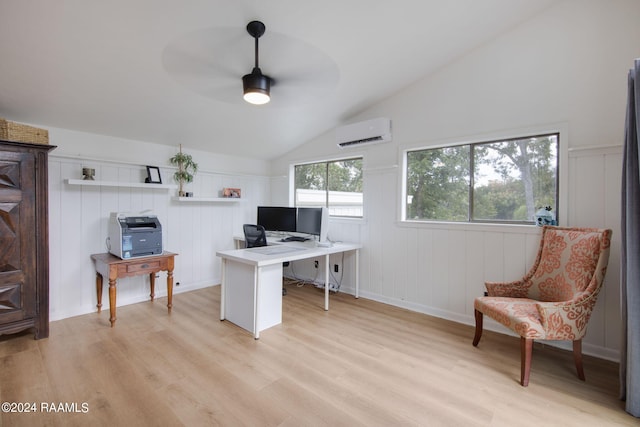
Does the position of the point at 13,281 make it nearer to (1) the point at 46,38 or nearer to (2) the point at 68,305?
(2) the point at 68,305

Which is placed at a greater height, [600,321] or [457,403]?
[600,321]

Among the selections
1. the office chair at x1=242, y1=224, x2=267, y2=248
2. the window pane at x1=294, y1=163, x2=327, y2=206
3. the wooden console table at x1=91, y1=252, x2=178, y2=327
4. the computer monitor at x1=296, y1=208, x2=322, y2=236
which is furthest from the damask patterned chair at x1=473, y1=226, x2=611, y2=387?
the wooden console table at x1=91, y1=252, x2=178, y2=327

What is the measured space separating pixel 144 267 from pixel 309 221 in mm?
1975

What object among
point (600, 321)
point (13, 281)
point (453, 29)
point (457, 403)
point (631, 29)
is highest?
point (453, 29)

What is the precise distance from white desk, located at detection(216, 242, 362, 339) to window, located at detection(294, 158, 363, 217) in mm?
1308

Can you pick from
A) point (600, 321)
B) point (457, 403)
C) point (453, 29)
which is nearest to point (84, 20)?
point (453, 29)

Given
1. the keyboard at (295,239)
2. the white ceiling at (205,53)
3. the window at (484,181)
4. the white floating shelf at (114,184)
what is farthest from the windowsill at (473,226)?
the white floating shelf at (114,184)

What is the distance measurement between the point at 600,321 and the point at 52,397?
13.3 feet

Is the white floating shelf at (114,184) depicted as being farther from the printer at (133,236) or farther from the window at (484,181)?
the window at (484,181)

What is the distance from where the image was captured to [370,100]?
3.59m

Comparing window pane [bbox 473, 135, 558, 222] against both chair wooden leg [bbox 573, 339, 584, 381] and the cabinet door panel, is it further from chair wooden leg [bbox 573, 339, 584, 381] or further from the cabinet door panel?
the cabinet door panel

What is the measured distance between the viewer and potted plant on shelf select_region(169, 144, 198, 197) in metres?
3.88

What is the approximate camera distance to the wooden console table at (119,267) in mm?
2883

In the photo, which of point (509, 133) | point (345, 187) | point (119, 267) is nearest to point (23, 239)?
point (119, 267)
